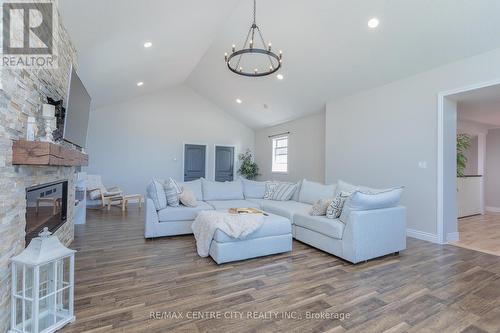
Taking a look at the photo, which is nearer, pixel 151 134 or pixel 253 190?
pixel 253 190

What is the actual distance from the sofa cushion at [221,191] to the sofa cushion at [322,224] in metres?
1.66

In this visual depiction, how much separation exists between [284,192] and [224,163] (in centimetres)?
437

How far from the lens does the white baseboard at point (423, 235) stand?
3879 millimetres

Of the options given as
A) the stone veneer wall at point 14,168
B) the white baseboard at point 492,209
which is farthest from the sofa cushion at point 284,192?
the white baseboard at point 492,209

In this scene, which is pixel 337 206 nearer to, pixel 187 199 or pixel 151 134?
pixel 187 199

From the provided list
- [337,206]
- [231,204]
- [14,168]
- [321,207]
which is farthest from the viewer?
[231,204]

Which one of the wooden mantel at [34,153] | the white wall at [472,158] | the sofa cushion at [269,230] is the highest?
the white wall at [472,158]

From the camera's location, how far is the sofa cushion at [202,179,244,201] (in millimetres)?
4863

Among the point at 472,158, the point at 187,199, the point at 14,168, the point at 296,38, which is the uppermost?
the point at 296,38

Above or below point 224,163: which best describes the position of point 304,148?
above

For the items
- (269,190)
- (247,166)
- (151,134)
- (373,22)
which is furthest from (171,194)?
(247,166)

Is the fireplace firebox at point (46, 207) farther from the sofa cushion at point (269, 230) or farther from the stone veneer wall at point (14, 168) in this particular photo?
the sofa cushion at point (269, 230)

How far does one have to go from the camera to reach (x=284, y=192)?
4.99 meters

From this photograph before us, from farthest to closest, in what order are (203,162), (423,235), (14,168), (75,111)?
(203,162) < (423,235) < (75,111) < (14,168)
